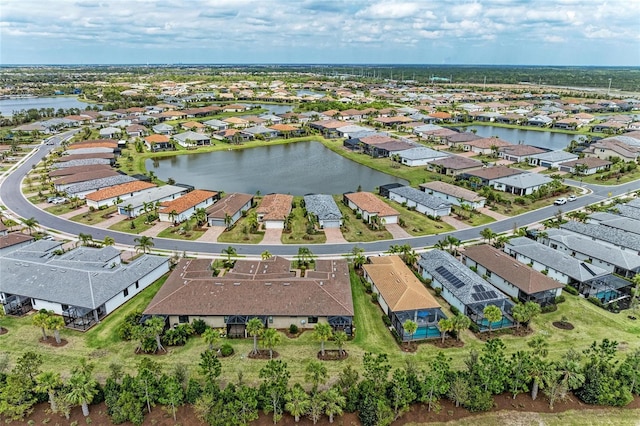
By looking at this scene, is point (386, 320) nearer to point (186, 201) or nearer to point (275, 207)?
point (275, 207)

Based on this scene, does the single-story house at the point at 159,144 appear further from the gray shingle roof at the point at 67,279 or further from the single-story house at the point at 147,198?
the gray shingle roof at the point at 67,279

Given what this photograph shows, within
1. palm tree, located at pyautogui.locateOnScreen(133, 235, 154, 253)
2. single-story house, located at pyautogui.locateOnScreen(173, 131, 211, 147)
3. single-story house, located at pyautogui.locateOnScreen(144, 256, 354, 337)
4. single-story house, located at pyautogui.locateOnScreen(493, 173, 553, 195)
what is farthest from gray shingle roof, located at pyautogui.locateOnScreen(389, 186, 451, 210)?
single-story house, located at pyautogui.locateOnScreen(173, 131, 211, 147)

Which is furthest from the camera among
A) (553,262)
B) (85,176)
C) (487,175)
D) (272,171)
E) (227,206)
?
(272,171)

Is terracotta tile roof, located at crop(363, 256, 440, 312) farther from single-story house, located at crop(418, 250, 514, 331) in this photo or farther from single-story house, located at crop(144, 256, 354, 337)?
single-story house, located at crop(144, 256, 354, 337)

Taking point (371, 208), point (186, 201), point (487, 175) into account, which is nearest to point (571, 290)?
point (371, 208)

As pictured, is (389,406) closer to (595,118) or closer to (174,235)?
(174,235)

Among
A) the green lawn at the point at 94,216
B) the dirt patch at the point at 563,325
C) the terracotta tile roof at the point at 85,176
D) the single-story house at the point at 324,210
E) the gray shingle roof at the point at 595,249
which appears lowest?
the dirt patch at the point at 563,325

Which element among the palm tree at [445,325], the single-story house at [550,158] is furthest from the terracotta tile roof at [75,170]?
the single-story house at [550,158]
